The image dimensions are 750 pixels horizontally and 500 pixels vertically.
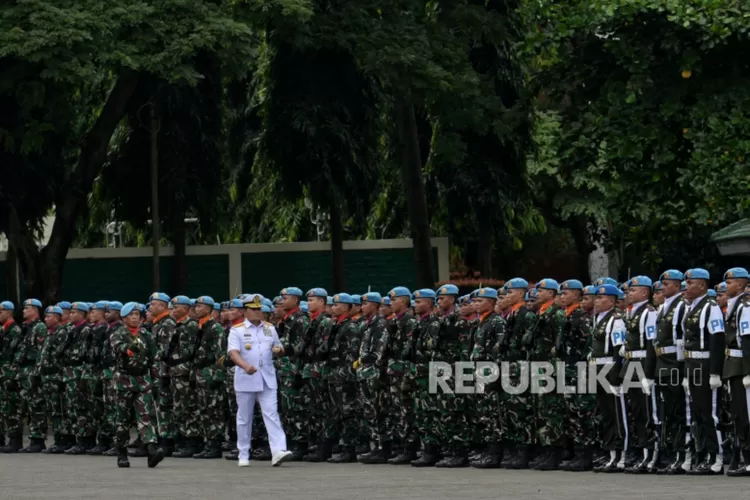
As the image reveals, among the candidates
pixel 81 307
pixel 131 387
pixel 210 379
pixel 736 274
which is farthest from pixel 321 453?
pixel 736 274

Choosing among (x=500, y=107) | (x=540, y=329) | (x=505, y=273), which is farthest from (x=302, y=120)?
(x=505, y=273)

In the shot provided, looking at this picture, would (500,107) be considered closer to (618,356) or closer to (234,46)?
(234,46)

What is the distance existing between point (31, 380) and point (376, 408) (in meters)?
5.74

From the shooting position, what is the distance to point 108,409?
72.6ft

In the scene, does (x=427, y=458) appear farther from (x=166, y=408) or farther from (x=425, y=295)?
(x=166, y=408)

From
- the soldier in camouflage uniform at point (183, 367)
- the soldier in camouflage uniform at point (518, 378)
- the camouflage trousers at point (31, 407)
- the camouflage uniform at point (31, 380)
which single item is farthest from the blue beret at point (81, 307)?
the soldier in camouflage uniform at point (518, 378)

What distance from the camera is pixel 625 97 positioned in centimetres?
2558

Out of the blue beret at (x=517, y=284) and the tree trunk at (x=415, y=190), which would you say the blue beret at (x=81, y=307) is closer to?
the blue beret at (x=517, y=284)

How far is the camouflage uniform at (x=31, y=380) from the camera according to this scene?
940 inches

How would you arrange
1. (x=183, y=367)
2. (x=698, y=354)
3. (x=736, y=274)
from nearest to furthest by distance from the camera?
(x=736, y=274), (x=698, y=354), (x=183, y=367)

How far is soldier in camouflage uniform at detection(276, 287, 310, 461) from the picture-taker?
2145 cm

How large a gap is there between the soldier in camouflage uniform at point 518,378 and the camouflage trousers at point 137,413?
4109mm

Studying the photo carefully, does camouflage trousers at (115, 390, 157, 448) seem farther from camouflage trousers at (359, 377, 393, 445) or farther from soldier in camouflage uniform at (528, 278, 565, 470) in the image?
soldier in camouflage uniform at (528, 278, 565, 470)

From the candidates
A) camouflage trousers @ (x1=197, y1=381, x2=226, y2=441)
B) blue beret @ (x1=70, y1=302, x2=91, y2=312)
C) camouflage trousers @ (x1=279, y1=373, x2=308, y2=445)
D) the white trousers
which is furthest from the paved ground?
blue beret @ (x1=70, y1=302, x2=91, y2=312)
